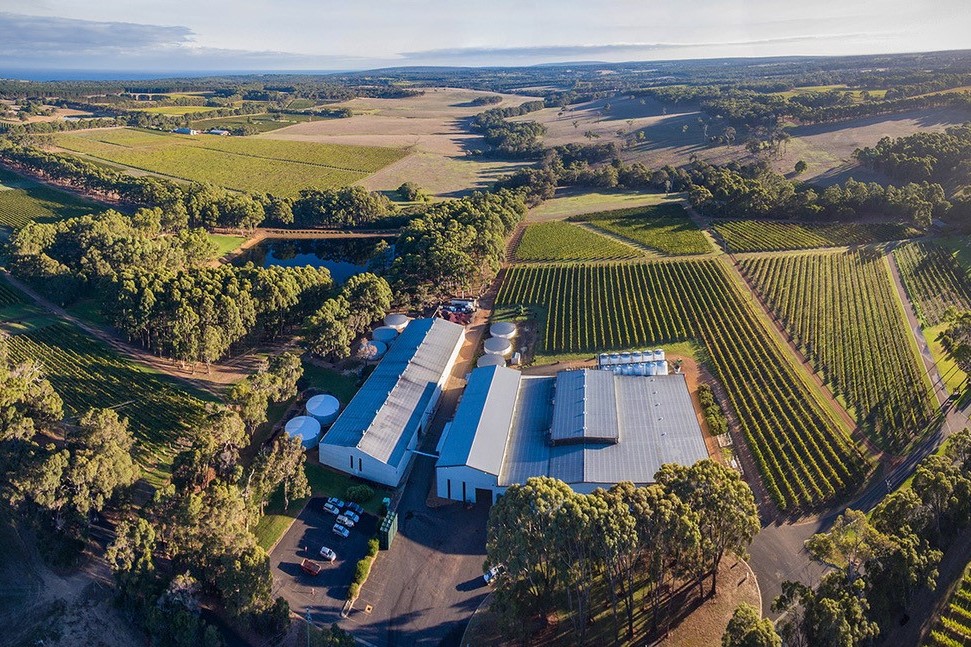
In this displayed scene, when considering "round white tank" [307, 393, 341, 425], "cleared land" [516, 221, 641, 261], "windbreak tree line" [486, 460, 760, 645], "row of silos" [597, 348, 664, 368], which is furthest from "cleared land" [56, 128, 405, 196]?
"windbreak tree line" [486, 460, 760, 645]

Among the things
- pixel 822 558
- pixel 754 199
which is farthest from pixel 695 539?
pixel 754 199

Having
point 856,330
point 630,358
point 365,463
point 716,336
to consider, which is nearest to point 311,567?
point 365,463

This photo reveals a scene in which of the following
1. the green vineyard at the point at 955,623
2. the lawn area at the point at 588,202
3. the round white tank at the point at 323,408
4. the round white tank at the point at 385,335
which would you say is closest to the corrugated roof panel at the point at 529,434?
the round white tank at the point at 323,408

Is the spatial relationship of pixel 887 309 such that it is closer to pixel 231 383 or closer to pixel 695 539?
pixel 695 539

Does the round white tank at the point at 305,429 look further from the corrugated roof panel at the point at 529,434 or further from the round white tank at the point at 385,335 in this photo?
the corrugated roof panel at the point at 529,434

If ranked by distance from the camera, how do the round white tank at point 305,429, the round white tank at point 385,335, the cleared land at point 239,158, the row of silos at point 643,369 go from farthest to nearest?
the cleared land at point 239,158 → the round white tank at point 385,335 → the row of silos at point 643,369 → the round white tank at point 305,429

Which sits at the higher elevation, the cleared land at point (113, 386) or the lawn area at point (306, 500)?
the cleared land at point (113, 386)

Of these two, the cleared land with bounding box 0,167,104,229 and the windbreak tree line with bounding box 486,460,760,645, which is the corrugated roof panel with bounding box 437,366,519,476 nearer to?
the windbreak tree line with bounding box 486,460,760,645

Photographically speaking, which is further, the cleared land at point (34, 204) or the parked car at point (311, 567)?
A: the cleared land at point (34, 204)
